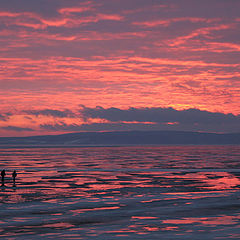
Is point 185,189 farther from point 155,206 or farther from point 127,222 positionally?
point 127,222

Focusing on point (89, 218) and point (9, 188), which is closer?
point (89, 218)

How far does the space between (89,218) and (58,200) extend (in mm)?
7596

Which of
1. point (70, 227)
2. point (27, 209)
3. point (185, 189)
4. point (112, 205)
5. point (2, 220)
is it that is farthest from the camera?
point (185, 189)

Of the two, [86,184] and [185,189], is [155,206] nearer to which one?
[185,189]

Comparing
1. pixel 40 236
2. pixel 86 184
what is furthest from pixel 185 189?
pixel 40 236

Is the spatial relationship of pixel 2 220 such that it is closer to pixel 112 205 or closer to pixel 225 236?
pixel 112 205

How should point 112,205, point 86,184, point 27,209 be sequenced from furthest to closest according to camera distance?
point 86,184, point 112,205, point 27,209

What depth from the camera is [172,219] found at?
2492 cm

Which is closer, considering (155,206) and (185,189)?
(155,206)

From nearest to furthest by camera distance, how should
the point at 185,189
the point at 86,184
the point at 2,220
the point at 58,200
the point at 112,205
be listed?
1. the point at 2,220
2. the point at 112,205
3. the point at 58,200
4. the point at 185,189
5. the point at 86,184

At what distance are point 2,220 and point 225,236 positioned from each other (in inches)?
482

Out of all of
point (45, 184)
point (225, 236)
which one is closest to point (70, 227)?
point (225, 236)

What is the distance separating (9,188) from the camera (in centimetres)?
4059

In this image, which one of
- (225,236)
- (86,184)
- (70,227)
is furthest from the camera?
(86,184)
